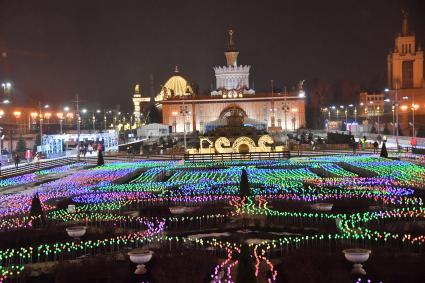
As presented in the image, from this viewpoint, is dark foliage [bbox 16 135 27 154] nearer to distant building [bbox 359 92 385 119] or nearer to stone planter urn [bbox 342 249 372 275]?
stone planter urn [bbox 342 249 372 275]

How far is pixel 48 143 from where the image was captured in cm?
5306

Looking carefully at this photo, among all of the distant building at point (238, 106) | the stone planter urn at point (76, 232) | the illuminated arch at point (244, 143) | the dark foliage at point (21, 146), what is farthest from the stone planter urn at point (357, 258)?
the distant building at point (238, 106)

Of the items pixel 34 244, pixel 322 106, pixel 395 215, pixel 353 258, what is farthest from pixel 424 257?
pixel 322 106

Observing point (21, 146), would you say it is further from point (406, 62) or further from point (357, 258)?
point (406, 62)

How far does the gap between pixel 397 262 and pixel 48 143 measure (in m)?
43.4

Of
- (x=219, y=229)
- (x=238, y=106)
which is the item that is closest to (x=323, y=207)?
(x=219, y=229)

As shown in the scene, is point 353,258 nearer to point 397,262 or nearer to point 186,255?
point 397,262

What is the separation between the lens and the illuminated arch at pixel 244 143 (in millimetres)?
45500

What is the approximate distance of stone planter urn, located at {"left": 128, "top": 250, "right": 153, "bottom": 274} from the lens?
13.5 metres

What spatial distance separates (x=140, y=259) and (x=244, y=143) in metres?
32.5

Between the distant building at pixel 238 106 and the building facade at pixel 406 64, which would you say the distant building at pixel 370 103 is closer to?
the building facade at pixel 406 64

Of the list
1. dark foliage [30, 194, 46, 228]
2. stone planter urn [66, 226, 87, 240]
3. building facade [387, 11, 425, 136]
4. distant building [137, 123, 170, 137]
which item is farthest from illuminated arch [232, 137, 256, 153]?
building facade [387, 11, 425, 136]

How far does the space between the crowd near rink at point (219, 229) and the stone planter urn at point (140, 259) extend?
0.03 metres

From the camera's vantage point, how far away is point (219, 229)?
61.4 feet
